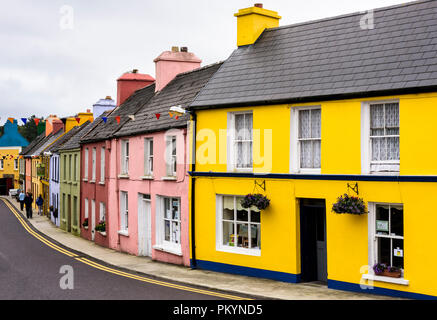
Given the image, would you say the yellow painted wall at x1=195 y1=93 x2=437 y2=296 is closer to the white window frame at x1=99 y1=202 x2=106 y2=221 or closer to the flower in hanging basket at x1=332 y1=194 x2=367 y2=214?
the flower in hanging basket at x1=332 y1=194 x2=367 y2=214

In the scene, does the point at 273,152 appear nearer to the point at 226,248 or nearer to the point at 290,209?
the point at 290,209

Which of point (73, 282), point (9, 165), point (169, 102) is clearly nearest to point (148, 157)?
point (169, 102)

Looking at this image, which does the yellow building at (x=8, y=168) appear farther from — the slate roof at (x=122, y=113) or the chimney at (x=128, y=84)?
the slate roof at (x=122, y=113)

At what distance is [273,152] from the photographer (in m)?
15.7

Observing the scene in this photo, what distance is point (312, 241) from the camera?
15.3 m

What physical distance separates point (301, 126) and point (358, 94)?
2155 millimetres

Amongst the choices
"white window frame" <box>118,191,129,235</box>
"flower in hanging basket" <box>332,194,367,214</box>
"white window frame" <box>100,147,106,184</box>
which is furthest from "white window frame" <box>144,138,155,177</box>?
"flower in hanging basket" <box>332,194,367,214</box>

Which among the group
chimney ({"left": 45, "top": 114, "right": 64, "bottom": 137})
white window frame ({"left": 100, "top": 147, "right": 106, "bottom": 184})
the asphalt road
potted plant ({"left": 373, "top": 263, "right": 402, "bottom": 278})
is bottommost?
the asphalt road

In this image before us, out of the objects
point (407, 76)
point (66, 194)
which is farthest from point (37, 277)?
point (66, 194)

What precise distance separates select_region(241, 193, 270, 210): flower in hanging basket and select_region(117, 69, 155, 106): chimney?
18.2 metres

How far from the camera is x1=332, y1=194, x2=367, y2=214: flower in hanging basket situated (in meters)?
13.1

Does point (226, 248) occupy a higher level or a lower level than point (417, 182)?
lower

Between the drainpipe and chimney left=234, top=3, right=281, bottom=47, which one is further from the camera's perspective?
chimney left=234, top=3, right=281, bottom=47

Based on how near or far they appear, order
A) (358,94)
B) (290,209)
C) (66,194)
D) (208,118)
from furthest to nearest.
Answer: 1. (66,194)
2. (208,118)
3. (290,209)
4. (358,94)
